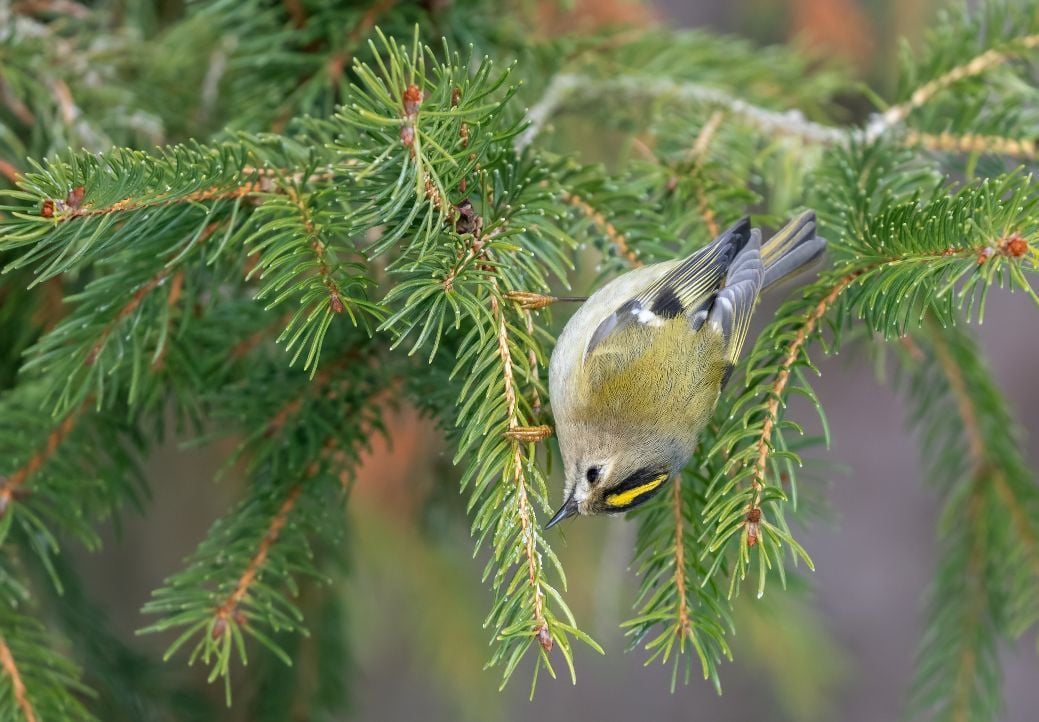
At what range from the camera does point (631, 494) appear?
105cm

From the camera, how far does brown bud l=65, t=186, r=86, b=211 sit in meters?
0.80

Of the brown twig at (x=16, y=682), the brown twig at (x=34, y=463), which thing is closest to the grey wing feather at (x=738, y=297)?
the brown twig at (x=34, y=463)

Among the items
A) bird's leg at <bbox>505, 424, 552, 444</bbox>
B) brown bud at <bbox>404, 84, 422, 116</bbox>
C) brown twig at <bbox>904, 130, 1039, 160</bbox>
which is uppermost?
brown twig at <bbox>904, 130, 1039, 160</bbox>

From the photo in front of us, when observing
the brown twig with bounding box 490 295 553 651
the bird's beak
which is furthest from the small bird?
the brown twig with bounding box 490 295 553 651

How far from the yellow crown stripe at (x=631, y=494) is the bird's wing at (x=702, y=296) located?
206mm

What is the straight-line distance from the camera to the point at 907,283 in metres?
0.87

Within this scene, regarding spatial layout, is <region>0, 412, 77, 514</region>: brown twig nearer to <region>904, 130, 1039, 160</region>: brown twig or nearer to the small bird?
the small bird

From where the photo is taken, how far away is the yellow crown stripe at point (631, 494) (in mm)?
1023

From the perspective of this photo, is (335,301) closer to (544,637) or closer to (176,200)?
(176,200)

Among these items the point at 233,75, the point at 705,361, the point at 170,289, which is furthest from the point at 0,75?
the point at 705,361

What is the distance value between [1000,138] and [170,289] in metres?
1.07

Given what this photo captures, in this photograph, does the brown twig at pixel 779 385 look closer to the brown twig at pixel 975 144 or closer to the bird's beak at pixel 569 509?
the bird's beak at pixel 569 509

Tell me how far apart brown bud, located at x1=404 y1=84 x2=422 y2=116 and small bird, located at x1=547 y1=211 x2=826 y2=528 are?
1.20 ft

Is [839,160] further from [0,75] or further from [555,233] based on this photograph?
[0,75]
